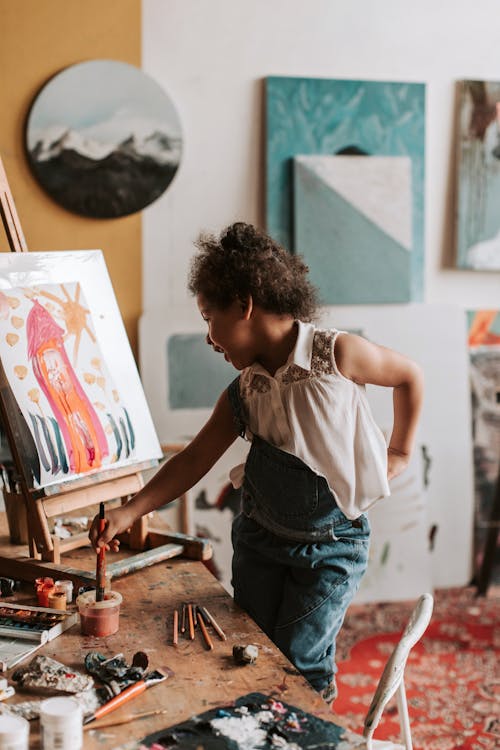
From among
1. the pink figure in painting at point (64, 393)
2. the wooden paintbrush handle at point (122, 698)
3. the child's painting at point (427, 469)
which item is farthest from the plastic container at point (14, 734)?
the child's painting at point (427, 469)

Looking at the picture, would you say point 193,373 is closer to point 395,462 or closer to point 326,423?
point 395,462

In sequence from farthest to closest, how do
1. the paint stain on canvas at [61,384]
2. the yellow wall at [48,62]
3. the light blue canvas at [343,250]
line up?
1. the light blue canvas at [343,250]
2. the yellow wall at [48,62]
3. the paint stain on canvas at [61,384]

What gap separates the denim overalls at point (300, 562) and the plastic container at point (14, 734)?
0.67 m

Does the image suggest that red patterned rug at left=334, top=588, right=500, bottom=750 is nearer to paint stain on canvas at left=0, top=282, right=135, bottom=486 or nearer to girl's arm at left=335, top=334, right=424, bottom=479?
girl's arm at left=335, top=334, right=424, bottom=479

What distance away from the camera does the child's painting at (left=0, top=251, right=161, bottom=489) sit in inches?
78.8

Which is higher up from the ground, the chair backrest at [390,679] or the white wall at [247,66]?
the white wall at [247,66]

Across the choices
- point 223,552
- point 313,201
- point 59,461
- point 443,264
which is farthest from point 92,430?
point 443,264

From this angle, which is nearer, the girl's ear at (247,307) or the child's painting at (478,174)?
the girl's ear at (247,307)

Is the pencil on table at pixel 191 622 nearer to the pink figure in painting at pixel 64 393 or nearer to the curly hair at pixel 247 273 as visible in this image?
the pink figure in painting at pixel 64 393

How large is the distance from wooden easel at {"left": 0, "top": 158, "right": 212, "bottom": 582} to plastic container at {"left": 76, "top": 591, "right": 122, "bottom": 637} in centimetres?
21

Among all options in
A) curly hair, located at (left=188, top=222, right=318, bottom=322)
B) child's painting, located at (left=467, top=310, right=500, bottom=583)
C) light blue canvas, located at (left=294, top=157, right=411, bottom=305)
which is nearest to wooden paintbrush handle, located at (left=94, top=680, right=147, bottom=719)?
curly hair, located at (left=188, top=222, right=318, bottom=322)

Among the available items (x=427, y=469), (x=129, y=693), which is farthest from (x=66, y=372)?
(x=427, y=469)

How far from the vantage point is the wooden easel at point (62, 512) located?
76.9 inches

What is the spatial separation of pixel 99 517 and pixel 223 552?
1.79m
